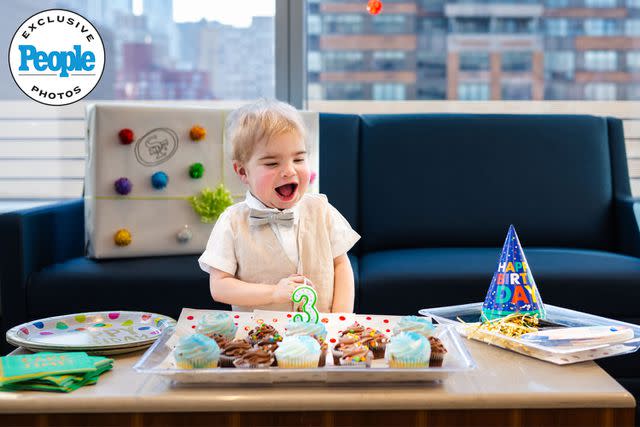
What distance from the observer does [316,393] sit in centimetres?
101

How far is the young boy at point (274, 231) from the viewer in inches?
63.9

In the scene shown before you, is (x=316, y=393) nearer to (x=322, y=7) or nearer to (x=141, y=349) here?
(x=141, y=349)

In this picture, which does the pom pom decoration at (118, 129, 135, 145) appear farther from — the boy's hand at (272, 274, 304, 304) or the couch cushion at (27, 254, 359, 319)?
the boy's hand at (272, 274, 304, 304)

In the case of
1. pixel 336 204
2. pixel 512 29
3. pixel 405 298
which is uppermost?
pixel 512 29

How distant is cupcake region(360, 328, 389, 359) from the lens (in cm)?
117

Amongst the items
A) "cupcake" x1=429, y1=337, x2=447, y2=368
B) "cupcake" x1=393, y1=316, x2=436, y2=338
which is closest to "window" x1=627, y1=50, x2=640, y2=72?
"cupcake" x1=393, y1=316, x2=436, y2=338

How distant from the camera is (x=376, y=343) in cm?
117

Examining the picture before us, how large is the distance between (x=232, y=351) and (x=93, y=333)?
1.19 feet

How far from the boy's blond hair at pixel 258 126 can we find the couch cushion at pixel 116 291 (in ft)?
2.39

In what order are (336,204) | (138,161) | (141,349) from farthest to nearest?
(336,204) → (138,161) → (141,349)

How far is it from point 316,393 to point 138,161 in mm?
1744

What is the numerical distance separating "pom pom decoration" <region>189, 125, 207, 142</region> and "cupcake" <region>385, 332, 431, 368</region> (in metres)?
1.67

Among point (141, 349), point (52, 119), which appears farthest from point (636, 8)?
point (141, 349)

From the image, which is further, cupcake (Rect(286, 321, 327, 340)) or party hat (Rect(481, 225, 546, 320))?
party hat (Rect(481, 225, 546, 320))
